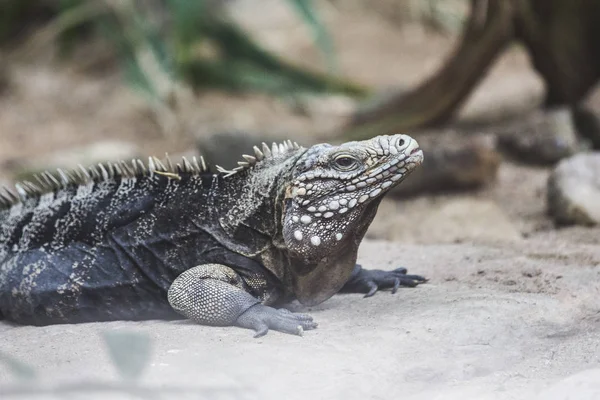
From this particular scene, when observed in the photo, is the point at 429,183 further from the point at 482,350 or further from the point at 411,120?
the point at 482,350

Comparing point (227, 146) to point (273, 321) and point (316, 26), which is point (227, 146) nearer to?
point (316, 26)

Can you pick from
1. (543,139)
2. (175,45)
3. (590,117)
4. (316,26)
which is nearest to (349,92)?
(316,26)

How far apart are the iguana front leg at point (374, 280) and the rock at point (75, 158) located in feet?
27.2

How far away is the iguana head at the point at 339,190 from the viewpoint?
6.02 m

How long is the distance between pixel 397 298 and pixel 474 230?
3.72 metres

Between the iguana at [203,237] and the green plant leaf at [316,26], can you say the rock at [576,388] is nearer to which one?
the iguana at [203,237]

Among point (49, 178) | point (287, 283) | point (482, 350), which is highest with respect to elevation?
point (49, 178)

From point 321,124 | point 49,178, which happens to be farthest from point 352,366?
point 321,124

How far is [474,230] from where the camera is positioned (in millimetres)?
10117

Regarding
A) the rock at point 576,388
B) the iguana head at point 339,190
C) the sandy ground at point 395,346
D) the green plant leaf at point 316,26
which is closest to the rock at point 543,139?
the green plant leaf at point 316,26

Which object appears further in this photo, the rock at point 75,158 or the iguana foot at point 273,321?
the rock at point 75,158

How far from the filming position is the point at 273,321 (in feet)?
19.5

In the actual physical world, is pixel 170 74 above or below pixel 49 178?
above

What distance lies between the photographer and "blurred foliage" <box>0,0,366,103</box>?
17141 mm
